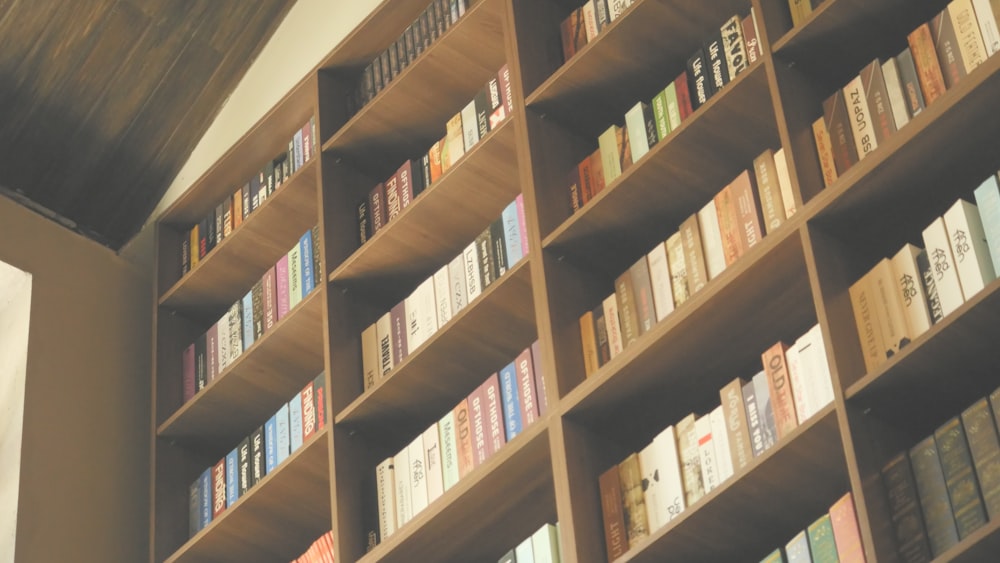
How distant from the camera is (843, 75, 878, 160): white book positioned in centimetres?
228

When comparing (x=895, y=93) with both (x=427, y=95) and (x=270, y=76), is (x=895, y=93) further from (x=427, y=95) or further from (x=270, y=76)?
(x=270, y=76)

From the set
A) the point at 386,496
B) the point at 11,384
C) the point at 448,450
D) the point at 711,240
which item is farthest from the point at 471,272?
the point at 11,384

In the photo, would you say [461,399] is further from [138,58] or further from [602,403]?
[138,58]

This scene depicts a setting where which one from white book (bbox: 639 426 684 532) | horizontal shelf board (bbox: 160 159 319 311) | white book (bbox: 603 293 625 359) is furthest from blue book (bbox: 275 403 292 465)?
white book (bbox: 639 426 684 532)

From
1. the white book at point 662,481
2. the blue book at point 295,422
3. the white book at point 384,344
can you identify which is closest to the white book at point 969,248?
the white book at point 662,481

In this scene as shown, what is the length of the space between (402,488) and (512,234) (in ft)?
1.82

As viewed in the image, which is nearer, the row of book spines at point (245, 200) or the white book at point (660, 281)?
the white book at point (660, 281)

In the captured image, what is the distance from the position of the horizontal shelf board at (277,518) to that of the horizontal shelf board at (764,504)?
0.94 m

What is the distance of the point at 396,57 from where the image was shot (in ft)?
10.9

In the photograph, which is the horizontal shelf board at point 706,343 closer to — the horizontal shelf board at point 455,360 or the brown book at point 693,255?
the brown book at point 693,255

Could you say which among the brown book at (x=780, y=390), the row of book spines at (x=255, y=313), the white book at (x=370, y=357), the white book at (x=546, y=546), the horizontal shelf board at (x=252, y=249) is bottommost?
the white book at (x=546, y=546)

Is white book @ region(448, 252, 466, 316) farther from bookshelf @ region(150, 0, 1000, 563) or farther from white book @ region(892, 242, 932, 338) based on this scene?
white book @ region(892, 242, 932, 338)

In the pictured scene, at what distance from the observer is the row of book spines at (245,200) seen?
3.45 metres

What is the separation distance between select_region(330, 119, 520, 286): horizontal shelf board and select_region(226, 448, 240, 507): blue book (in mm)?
506
